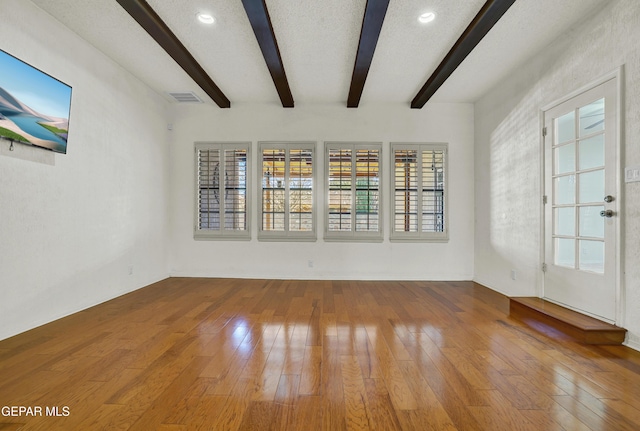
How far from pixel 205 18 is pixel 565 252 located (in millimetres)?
4348

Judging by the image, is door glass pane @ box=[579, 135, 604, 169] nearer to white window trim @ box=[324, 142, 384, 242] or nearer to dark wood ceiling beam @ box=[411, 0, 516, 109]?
dark wood ceiling beam @ box=[411, 0, 516, 109]

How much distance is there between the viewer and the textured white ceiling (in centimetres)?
292

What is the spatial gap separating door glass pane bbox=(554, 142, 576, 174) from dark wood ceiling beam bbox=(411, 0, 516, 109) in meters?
1.45

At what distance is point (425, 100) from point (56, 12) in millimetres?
4560

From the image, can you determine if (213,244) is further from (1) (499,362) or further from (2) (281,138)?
(1) (499,362)

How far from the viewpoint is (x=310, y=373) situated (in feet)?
6.60

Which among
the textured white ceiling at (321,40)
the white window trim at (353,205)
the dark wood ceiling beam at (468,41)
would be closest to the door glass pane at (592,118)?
the textured white ceiling at (321,40)

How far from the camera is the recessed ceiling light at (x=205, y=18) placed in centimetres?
303

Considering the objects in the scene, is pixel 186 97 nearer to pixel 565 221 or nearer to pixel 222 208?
pixel 222 208

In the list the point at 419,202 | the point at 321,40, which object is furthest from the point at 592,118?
the point at 321,40

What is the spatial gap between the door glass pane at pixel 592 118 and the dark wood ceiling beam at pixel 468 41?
1203mm

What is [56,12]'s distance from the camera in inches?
118

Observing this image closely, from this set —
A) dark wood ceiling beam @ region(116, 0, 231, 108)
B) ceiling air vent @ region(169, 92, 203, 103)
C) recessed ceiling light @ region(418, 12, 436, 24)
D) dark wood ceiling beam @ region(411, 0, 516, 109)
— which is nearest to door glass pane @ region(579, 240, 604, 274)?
dark wood ceiling beam @ region(411, 0, 516, 109)

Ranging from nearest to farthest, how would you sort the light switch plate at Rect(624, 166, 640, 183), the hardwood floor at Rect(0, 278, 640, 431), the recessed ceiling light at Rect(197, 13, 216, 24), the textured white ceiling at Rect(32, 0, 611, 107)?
the hardwood floor at Rect(0, 278, 640, 431), the light switch plate at Rect(624, 166, 640, 183), the textured white ceiling at Rect(32, 0, 611, 107), the recessed ceiling light at Rect(197, 13, 216, 24)
